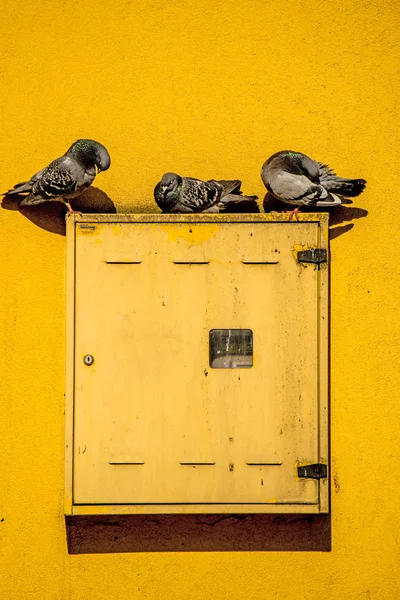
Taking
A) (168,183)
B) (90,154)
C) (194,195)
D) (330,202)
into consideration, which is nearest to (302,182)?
(330,202)

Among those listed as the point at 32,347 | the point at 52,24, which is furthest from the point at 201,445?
the point at 52,24

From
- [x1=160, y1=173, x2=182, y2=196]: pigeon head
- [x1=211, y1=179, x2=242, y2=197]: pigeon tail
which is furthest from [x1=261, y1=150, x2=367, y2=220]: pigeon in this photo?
[x1=160, y1=173, x2=182, y2=196]: pigeon head

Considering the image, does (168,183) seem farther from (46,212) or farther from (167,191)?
(46,212)

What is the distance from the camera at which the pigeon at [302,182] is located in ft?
10.8

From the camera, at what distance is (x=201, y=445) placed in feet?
10.5

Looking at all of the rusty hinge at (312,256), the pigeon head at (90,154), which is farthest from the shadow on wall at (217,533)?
the pigeon head at (90,154)

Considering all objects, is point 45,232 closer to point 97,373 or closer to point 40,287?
point 40,287

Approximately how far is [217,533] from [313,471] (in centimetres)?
56

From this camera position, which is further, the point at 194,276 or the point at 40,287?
the point at 40,287

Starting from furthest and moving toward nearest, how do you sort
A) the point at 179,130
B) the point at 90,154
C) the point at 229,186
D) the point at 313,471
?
the point at 179,130, the point at 229,186, the point at 90,154, the point at 313,471

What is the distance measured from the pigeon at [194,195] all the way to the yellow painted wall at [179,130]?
6.0 inches

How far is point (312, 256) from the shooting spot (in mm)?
3199

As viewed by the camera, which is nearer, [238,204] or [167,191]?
[167,191]

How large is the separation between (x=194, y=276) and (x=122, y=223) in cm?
36
